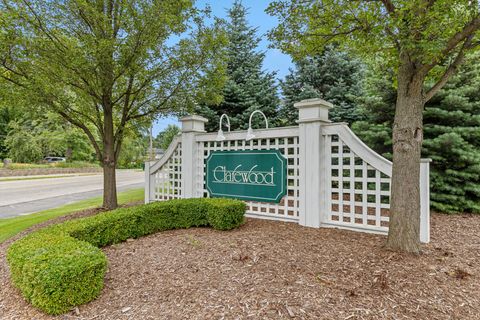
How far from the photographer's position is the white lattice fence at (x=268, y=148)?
186 inches

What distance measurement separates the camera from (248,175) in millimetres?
5176

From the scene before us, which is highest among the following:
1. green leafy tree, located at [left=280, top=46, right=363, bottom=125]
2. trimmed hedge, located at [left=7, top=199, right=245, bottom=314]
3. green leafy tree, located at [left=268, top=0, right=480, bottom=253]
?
green leafy tree, located at [left=280, top=46, right=363, bottom=125]

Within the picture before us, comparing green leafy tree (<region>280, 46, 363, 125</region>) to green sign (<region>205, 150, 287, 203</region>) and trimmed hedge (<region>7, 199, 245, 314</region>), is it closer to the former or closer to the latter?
green sign (<region>205, 150, 287, 203</region>)

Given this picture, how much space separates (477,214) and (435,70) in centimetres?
364

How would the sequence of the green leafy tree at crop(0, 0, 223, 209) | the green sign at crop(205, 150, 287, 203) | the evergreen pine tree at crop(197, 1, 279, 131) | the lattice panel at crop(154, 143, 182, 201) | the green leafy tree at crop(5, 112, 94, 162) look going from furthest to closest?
the green leafy tree at crop(5, 112, 94, 162) < the evergreen pine tree at crop(197, 1, 279, 131) < the lattice panel at crop(154, 143, 182, 201) < the green sign at crop(205, 150, 287, 203) < the green leafy tree at crop(0, 0, 223, 209)

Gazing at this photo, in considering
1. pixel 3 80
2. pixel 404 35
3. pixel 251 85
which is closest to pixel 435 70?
pixel 404 35

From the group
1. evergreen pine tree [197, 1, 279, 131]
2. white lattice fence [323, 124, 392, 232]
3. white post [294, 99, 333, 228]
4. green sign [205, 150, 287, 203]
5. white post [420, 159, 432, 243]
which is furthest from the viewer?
evergreen pine tree [197, 1, 279, 131]

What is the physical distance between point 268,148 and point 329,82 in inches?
184

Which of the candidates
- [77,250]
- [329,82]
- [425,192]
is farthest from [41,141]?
[425,192]

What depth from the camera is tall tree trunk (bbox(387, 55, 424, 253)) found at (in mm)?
Result: 3180

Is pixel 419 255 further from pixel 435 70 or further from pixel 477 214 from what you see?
pixel 477 214

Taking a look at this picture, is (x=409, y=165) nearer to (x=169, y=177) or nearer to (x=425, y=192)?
(x=425, y=192)

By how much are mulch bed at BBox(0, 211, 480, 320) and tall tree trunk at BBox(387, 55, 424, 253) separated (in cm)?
25

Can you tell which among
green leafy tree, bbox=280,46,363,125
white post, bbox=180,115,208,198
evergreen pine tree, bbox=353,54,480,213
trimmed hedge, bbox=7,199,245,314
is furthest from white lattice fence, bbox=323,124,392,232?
green leafy tree, bbox=280,46,363,125
